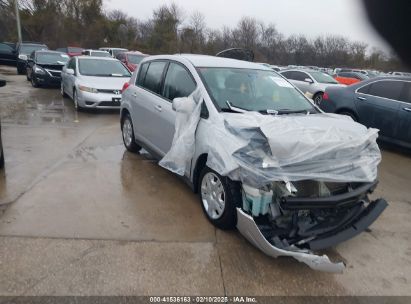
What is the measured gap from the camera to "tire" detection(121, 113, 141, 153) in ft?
18.7

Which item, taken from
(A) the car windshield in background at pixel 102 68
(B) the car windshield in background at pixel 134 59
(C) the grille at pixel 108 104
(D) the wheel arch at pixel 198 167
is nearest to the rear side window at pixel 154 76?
(D) the wheel arch at pixel 198 167

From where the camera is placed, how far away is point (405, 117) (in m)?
6.55

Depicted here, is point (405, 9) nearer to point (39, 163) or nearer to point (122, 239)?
point (122, 239)

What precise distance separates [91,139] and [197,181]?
3.53m

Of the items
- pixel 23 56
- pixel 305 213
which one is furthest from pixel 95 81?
pixel 23 56

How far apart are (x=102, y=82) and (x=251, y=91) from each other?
606 centimetres

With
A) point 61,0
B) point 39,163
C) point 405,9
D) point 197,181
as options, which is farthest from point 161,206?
point 61,0

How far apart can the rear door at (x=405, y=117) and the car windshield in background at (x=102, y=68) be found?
682 centimetres

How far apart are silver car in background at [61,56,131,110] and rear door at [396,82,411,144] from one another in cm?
619

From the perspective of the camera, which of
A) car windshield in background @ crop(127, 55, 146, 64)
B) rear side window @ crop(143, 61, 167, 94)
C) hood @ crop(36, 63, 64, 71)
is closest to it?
rear side window @ crop(143, 61, 167, 94)

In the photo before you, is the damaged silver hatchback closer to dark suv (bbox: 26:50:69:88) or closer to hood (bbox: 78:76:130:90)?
hood (bbox: 78:76:130:90)

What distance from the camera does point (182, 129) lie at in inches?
155

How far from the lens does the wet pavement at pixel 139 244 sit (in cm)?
279

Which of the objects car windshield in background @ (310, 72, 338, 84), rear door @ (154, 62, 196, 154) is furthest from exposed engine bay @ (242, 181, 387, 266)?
car windshield in background @ (310, 72, 338, 84)
